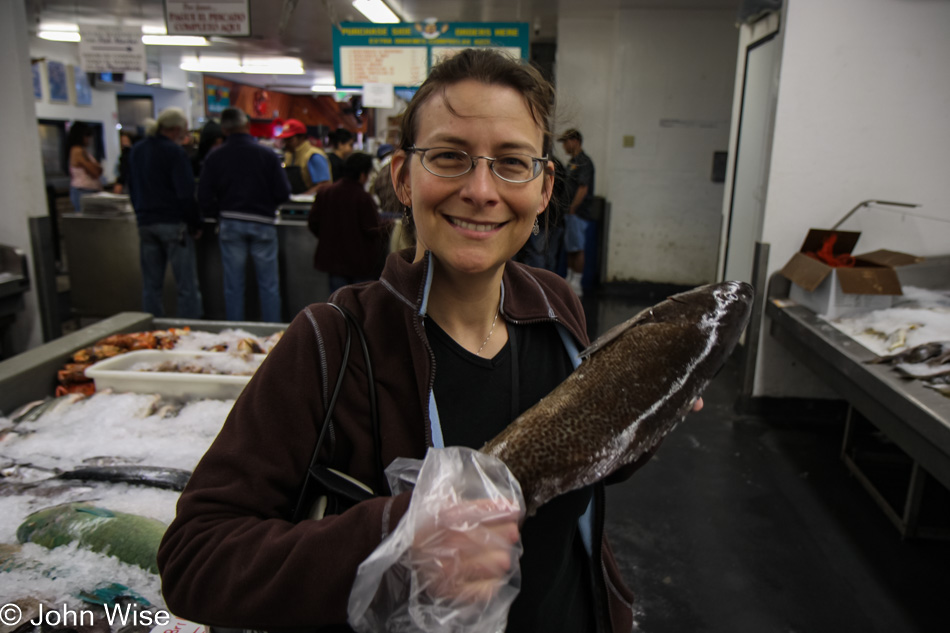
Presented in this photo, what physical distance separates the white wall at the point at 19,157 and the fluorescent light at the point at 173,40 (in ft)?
20.5

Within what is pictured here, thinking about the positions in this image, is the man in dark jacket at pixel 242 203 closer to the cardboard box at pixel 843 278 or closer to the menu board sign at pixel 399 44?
the menu board sign at pixel 399 44

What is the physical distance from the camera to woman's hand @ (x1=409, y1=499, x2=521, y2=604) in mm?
831

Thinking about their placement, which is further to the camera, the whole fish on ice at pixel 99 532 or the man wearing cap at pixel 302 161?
the man wearing cap at pixel 302 161

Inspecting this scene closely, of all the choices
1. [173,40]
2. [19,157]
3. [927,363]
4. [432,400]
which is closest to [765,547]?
[927,363]

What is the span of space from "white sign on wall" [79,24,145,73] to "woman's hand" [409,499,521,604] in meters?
7.25

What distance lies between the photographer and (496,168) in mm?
1088

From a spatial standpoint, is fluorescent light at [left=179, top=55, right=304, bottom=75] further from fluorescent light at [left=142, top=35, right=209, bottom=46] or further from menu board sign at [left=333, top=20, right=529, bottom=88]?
menu board sign at [left=333, top=20, right=529, bottom=88]

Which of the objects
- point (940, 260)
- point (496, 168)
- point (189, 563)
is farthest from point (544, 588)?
point (940, 260)

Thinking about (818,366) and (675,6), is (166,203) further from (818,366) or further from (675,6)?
(675,6)

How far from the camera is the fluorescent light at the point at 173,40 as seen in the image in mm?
10508

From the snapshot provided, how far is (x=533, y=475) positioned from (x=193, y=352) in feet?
9.02

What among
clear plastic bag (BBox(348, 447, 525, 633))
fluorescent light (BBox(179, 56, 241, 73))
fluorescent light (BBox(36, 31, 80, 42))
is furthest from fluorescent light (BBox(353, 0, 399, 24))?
clear plastic bag (BBox(348, 447, 525, 633))

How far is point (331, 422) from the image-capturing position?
1.01 m

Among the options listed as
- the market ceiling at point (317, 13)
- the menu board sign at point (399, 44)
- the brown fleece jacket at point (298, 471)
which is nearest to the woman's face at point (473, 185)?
the brown fleece jacket at point (298, 471)
